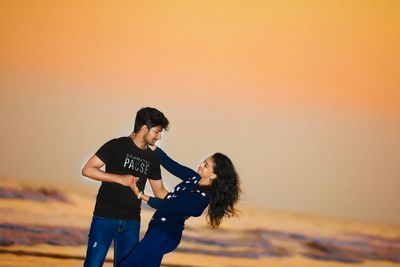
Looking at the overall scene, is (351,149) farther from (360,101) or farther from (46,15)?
(46,15)

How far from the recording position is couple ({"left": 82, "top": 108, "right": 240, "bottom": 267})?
243cm

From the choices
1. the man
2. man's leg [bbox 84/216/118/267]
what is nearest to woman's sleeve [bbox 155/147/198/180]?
the man

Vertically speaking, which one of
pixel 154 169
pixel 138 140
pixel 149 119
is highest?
pixel 149 119

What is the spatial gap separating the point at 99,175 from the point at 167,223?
45 centimetres

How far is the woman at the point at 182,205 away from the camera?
2.33m

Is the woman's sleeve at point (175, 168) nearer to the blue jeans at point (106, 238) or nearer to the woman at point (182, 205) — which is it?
the woman at point (182, 205)

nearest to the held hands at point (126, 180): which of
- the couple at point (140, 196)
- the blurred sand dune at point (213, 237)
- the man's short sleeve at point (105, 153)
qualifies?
the couple at point (140, 196)

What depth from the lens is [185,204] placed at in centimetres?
243

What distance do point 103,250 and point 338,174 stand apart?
7.79 feet

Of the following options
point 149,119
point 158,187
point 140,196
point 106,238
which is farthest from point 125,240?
point 149,119

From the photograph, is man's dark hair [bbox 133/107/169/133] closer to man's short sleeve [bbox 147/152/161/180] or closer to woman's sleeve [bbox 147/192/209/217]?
man's short sleeve [bbox 147/152/161/180]

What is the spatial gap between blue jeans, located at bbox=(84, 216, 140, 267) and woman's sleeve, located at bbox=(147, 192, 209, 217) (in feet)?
0.82

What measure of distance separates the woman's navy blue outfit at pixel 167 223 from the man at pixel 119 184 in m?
0.20

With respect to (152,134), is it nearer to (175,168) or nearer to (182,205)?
(175,168)
